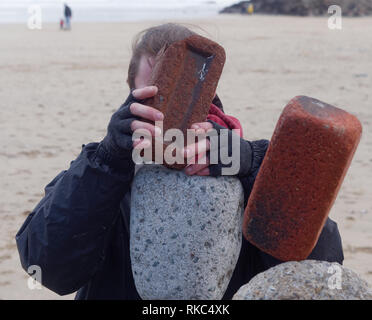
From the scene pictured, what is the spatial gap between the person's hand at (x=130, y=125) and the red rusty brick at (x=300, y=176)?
0.37 metres

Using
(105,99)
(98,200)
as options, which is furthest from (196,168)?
(105,99)

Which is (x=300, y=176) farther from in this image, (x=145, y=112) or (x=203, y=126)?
(x=145, y=112)

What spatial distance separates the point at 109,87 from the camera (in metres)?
12.5

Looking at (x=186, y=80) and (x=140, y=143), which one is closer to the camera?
(x=140, y=143)

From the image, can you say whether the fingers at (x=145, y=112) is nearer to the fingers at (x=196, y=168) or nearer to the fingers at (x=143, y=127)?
the fingers at (x=143, y=127)

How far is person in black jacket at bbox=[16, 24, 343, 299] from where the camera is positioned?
5.89 ft

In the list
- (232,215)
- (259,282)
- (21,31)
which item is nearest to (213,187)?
(232,215)

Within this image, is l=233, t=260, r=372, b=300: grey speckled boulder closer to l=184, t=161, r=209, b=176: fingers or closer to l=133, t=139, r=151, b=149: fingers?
l=184, t=161, r=209, b=176: fingers

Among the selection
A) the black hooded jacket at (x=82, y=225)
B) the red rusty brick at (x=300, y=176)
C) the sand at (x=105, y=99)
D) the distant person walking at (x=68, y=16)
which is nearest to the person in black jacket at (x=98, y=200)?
the black hooded jacket at (x=82, y=225)

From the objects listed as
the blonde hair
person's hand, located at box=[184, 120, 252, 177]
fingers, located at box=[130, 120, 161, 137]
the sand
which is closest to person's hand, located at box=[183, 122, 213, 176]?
person's hand, located at box=[184, 120, 252, 177]

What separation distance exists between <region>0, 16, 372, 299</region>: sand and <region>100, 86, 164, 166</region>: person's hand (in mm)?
811

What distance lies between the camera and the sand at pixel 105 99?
5312 mm

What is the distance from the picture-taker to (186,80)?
191 centimetres

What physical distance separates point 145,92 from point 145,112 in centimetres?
9
